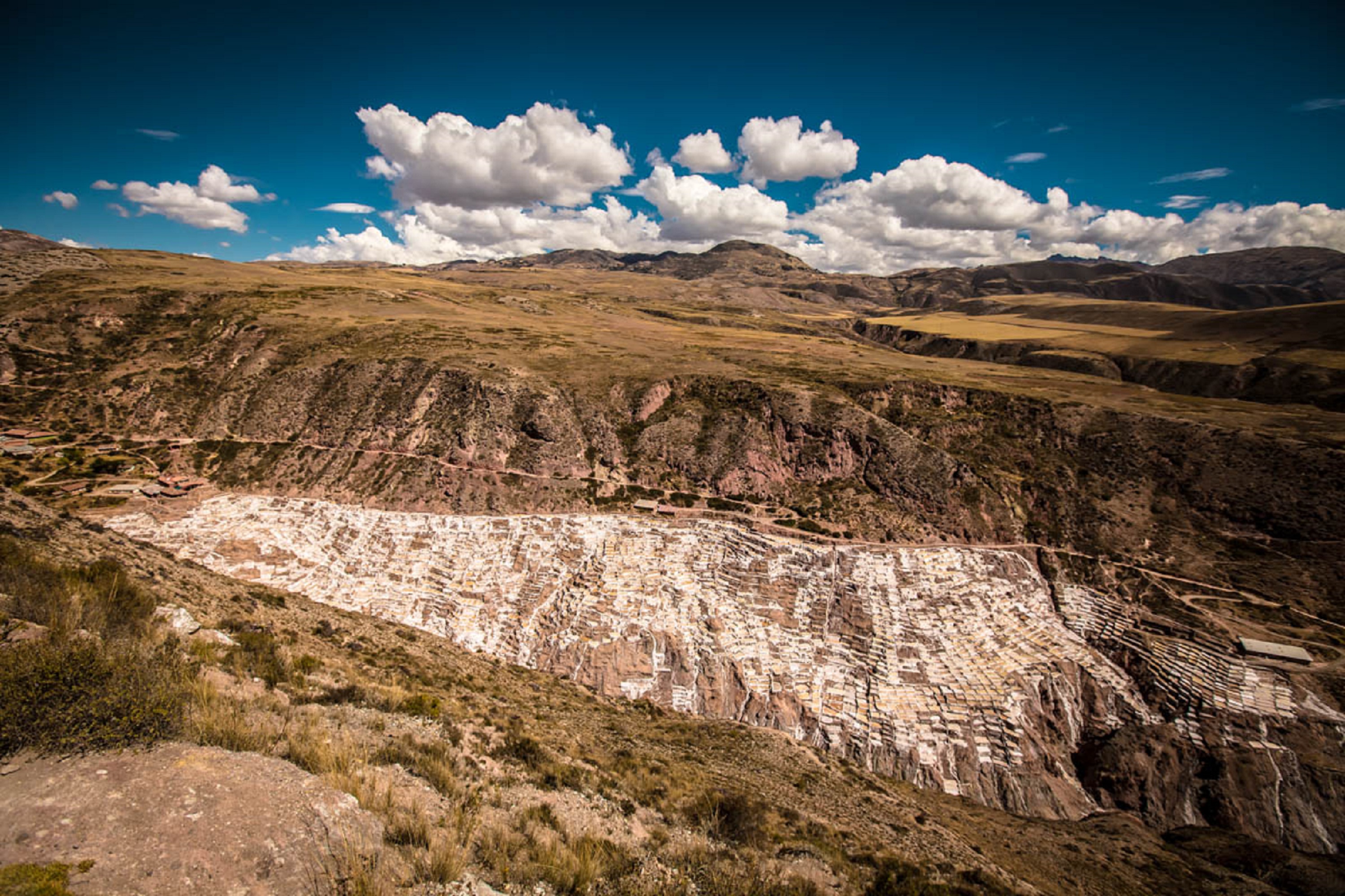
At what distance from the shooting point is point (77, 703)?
8797mm

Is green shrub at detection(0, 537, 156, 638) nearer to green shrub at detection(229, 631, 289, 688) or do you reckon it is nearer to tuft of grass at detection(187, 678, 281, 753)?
green shrub at detection(229, 631, 289, 688)

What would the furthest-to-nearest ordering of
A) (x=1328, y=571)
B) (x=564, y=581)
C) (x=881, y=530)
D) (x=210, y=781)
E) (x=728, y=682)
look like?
(x=881, y=530) < (x=564, y=581) < (x=1328, y=571) < (x=728, y=682) < (x=210, y=781)

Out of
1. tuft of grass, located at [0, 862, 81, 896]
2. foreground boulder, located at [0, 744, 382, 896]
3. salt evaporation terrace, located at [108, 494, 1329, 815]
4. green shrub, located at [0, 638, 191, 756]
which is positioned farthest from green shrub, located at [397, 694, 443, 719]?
salt evaporation terrace, located at [108, 494, 1329, 815]

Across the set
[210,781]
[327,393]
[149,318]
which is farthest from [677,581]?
[149,318]

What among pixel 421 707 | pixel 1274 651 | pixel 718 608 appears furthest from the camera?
pixel 718 608

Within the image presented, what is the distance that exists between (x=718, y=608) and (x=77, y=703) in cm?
3639

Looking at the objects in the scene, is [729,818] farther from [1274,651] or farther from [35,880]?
[1274,651]

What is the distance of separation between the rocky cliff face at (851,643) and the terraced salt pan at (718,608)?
152mm

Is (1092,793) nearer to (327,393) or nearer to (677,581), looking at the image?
(677,581)

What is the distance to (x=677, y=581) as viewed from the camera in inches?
1695

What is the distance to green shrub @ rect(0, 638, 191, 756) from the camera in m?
8.22

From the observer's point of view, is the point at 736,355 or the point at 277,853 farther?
the point at 736,355

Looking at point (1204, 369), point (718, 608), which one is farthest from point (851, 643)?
point (1204, 369)

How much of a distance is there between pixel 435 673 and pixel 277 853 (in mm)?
18690
